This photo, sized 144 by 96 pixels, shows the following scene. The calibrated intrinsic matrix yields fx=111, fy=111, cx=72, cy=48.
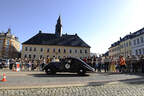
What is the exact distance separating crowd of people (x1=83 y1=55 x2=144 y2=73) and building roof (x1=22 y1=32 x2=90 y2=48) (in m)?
42.5

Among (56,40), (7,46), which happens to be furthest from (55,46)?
(7,46)

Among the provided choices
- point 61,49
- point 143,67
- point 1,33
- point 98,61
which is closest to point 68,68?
point 98,61

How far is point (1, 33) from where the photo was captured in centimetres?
7325

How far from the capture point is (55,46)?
57.1 meters

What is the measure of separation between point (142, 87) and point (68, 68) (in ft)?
18.8

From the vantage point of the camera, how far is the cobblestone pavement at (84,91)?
17.0 ft

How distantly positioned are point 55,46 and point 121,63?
46576 mm

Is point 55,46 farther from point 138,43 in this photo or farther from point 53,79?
point 53,79

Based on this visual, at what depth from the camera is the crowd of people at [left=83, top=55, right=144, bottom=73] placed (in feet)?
42.5

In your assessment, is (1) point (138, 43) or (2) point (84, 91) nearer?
(2) point (84, 91)

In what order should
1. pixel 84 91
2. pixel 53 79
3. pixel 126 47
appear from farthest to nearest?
1. pixel 126 47
2. pixel 53 79
3. pixel 84 91

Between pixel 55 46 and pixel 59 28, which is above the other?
pixel 59 28

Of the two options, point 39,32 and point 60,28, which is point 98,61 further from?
point 39,32

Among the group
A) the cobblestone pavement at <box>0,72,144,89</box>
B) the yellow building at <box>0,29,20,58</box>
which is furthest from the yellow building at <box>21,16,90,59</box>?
the cobblestone pavement at <box>0,72,144,89</box>
